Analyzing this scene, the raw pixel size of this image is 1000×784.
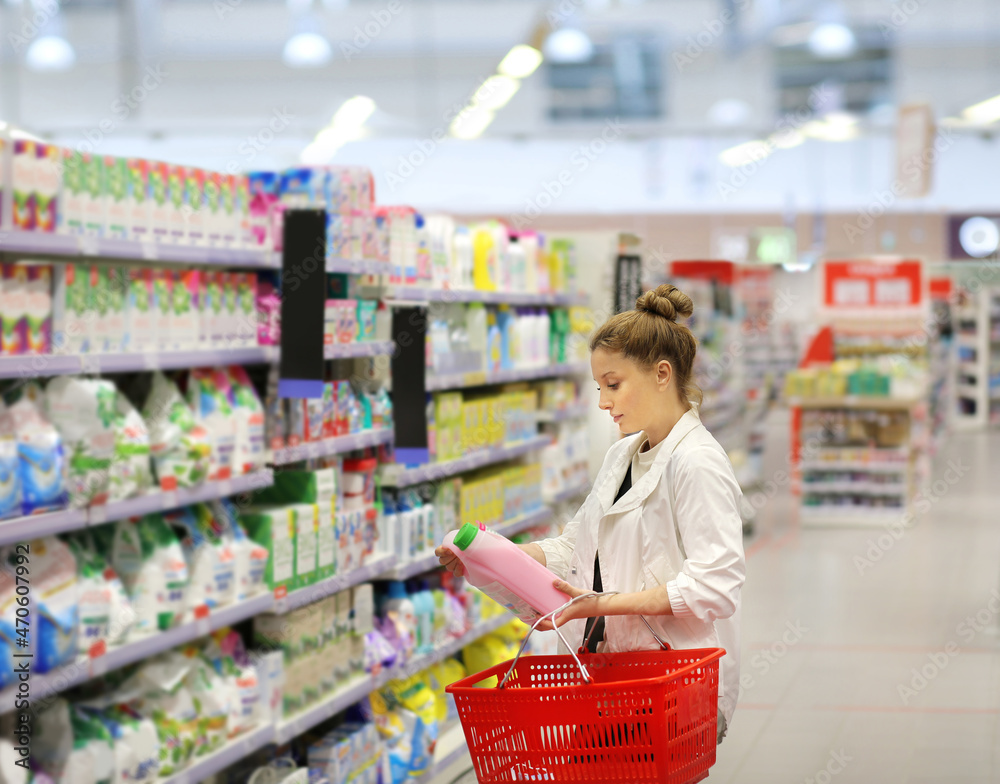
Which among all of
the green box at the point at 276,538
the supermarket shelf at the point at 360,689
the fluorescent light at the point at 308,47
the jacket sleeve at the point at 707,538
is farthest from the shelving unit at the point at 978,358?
the jacket sleeve at the point at 707,538

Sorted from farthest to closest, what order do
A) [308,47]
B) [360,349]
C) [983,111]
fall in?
[983,111], [308,47], [360,349]

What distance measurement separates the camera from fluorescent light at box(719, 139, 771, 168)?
786 inches

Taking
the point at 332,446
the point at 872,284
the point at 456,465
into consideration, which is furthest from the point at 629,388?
the point at 872,284

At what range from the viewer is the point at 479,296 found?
17.0 ft

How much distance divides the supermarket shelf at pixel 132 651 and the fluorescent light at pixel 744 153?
1757 centimetres

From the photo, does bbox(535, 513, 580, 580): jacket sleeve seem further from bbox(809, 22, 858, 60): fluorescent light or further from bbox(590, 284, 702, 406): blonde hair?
bbox(809, 22, 858, 60): fluorescent light

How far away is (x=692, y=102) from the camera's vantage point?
1909 cm

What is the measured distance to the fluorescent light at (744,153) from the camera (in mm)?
19953

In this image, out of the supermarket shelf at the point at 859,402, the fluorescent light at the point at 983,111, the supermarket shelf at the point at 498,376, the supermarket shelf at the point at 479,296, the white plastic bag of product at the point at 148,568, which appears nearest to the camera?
the white plastic bag of product at the point at 148,568

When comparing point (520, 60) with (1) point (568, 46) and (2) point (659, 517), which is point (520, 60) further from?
(1) point (568, 46)

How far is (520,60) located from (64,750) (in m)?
6.21

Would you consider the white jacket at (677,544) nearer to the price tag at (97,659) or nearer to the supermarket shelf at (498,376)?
the price tag at (97,659)

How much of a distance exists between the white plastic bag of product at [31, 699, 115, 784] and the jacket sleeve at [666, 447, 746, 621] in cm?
165

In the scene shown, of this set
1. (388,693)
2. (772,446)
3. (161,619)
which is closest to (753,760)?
(388,693)
